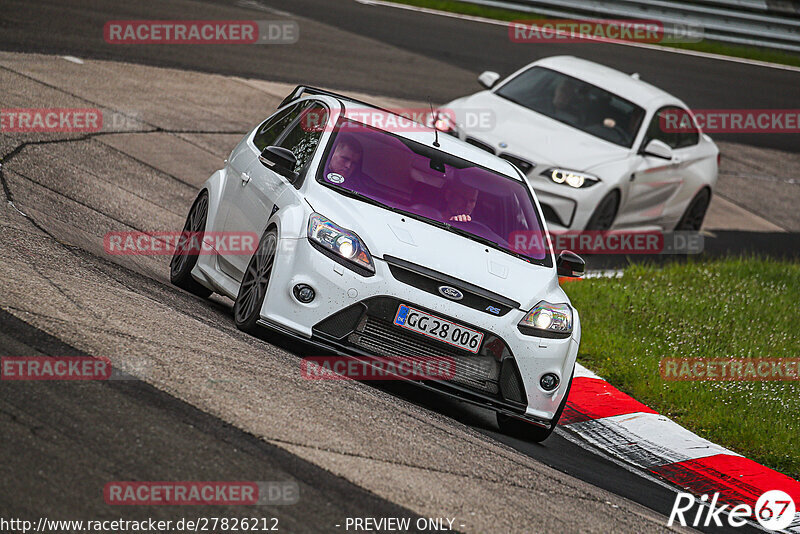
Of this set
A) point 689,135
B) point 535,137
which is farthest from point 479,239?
point 689,135

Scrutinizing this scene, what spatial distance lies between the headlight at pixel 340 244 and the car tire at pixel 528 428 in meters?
1.38

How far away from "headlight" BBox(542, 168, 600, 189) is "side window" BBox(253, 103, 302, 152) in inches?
162

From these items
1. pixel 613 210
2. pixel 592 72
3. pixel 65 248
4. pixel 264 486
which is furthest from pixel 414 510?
pixel 592 72

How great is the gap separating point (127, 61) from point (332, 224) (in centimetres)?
966

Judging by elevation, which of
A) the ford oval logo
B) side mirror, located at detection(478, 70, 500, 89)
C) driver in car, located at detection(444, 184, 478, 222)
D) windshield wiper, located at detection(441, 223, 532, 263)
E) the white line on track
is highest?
the white line on track

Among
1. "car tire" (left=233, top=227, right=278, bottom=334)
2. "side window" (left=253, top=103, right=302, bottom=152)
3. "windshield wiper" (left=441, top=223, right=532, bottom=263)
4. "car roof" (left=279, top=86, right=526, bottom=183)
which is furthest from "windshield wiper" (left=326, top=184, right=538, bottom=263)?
"side window" (left=253, top=103, right=302, bottom=152)

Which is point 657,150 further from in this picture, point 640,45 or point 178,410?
point 640,45

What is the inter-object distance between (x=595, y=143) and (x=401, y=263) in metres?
6.58

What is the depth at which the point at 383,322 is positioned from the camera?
6414 millimetres

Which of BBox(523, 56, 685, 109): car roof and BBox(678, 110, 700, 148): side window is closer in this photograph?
BBox(523, 56, 685, 109): car roof

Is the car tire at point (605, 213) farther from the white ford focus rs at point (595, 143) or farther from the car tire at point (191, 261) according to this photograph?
the car tire at point (191, 261)

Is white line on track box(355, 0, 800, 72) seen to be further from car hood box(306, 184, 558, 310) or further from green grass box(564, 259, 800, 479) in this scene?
car hood box(306, 184, 558, 310)

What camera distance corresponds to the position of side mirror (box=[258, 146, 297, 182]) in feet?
23.6

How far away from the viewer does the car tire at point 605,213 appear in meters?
12.0
